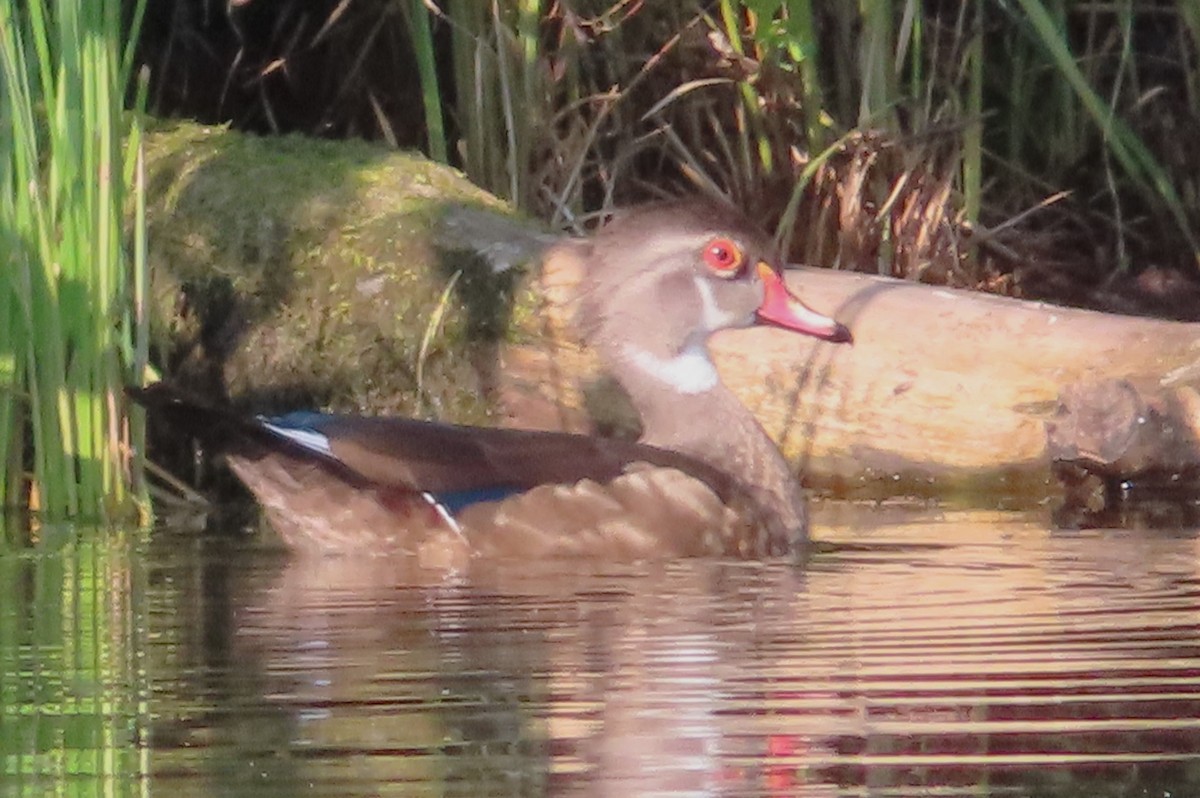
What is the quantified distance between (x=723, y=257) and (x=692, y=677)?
10.3 ft

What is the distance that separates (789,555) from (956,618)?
1628 millimetres

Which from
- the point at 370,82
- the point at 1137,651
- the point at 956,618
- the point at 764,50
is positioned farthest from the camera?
the point at 370,82

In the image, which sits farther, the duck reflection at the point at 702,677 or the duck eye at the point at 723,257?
the duck eye at the point at 723,257

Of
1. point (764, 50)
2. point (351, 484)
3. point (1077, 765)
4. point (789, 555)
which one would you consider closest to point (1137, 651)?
point (1077, 765)

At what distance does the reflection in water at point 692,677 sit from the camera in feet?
10.9

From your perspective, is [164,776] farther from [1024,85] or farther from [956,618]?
[1024,85]

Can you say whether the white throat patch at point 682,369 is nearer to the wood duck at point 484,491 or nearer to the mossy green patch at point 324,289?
the wood duck at point 484,491

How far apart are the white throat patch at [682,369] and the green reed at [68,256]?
4.31 feet

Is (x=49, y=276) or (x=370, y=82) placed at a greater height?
(x=370, y=82)

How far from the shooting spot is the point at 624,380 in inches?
281

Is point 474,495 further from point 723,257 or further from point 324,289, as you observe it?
point 324,289

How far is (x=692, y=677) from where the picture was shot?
13.5 feet

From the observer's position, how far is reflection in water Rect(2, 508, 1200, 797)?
332 cm

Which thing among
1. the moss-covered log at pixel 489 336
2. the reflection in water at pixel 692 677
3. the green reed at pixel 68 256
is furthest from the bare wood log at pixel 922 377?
the green reed at pixel 68 256
